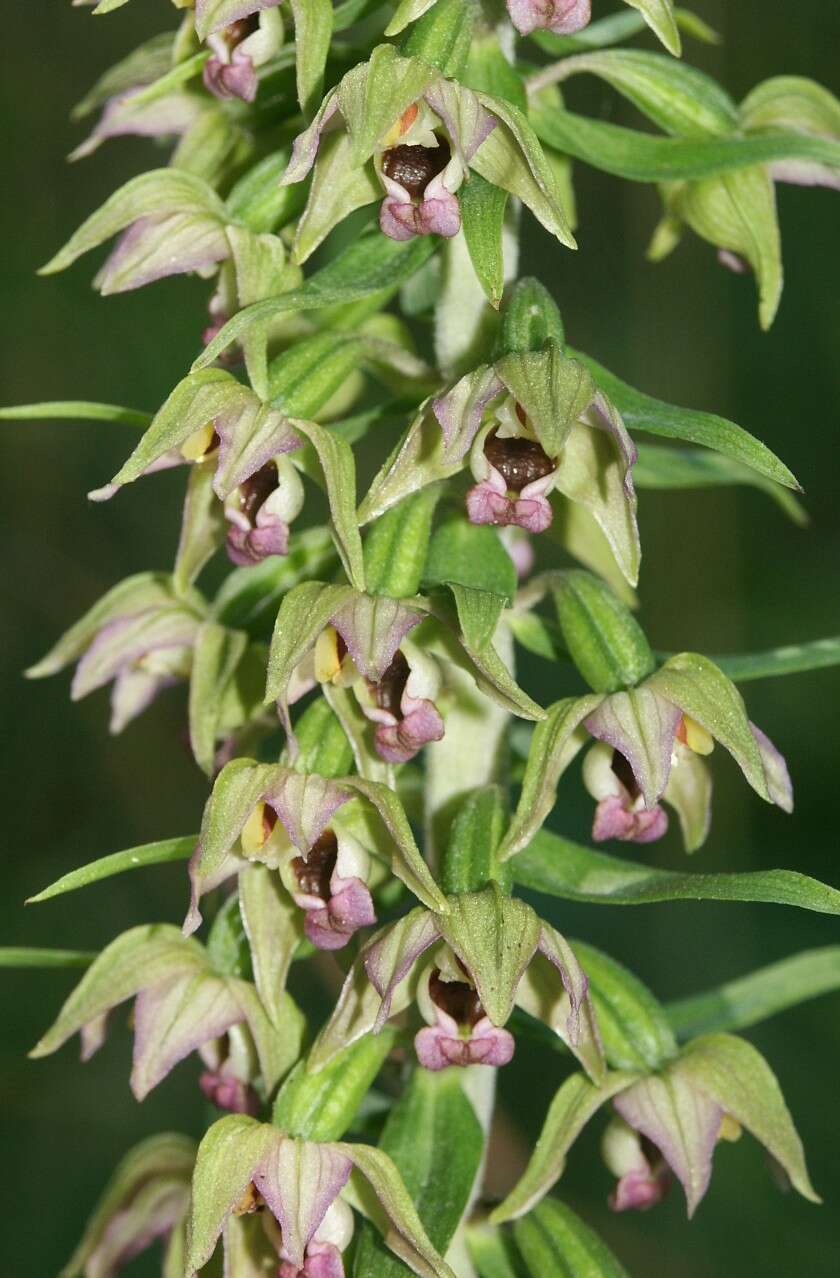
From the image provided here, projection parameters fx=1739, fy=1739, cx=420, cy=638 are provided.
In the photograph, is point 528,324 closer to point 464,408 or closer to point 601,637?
point 464,408

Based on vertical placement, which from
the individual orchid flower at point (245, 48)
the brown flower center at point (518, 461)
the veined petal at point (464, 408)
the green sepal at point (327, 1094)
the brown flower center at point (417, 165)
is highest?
the individual orchid flower at point (245, 48)

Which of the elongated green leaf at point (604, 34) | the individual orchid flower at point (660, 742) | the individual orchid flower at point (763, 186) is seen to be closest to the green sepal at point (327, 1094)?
the individual orchid flower at point (660, 742)

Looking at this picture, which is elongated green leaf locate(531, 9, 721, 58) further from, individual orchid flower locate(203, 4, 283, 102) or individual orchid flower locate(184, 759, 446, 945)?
individual orchid flower locate(184, 759, 446, 945)

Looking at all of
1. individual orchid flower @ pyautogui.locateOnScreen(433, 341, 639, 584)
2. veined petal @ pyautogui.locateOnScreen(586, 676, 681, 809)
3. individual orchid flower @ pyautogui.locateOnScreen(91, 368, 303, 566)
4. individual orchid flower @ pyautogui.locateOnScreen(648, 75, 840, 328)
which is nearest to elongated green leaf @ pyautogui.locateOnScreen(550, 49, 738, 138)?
individual orchid flower @ pyautogui.locateOnScreen(648, 75, 840, 328)


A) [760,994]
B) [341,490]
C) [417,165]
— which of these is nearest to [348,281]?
[417,165]

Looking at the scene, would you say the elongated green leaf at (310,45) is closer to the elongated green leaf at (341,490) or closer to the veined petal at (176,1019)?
the elongated green leaf at (341,490)

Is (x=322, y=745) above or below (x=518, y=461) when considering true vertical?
Result: below

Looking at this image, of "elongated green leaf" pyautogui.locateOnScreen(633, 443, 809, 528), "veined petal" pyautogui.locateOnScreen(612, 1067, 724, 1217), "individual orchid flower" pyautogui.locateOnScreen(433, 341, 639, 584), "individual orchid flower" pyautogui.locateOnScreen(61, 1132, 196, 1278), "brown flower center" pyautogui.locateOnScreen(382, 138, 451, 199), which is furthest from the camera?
"elongated green leaf" pyautogui.locateOnScreen(633, 443, 809, 528)
